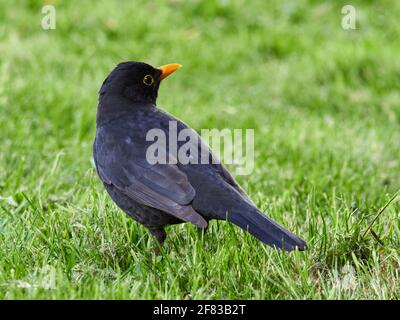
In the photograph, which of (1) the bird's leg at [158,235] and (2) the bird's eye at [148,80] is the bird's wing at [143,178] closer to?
(1) the bird's leg at [158,235]

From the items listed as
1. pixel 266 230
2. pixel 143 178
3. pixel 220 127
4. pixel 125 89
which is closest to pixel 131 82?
pixel 125 89

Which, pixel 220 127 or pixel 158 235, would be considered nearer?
pixel 158 235

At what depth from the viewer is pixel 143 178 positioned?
3982 millimetres

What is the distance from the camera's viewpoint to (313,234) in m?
4.03

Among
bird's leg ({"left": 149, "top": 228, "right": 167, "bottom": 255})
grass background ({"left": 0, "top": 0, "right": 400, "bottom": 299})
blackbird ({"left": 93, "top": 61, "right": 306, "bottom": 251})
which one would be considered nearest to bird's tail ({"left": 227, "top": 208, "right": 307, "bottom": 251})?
blackbird ({"left": 93, "top": 61, "right": 306, "bottom": 251})

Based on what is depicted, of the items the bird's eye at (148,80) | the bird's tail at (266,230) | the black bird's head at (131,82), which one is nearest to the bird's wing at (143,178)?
the bird's tail at (266,230)

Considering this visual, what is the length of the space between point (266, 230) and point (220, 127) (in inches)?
141

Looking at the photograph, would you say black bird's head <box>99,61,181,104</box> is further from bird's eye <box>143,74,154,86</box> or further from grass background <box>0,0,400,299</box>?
grass background <box>0,0,400,299</box>

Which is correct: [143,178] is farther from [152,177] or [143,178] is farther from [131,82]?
[131,82]

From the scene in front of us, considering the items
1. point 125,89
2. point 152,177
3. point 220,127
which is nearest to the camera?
point 152,177

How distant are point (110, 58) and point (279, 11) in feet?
7.65
